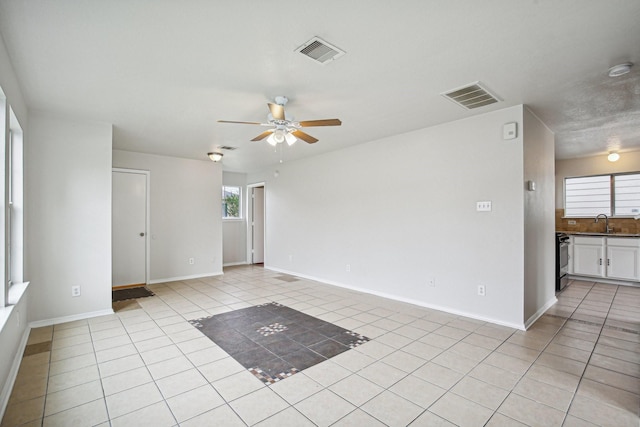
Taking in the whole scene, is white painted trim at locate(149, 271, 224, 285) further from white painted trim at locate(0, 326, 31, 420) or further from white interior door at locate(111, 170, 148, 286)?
white painted trim at locate(0, 326, 31, 420)

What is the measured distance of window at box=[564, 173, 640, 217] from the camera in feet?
19.2

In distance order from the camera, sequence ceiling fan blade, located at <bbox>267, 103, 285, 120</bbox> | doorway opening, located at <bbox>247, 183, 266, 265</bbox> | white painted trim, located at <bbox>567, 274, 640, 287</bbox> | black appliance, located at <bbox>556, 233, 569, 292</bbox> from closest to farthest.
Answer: ceiling fan blade, located at <bbox>267, 103, 285, 120</bbox> → black appliance, located at <bbox>556, 233, 569, 292</bbox> → white painted trim, located at <bbox>567, 274, 640, 287</bbox> → doorway opening, located at <bbox>247, 183, 266, 265</bbox>

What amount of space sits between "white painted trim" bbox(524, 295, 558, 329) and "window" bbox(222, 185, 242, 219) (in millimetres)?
6762

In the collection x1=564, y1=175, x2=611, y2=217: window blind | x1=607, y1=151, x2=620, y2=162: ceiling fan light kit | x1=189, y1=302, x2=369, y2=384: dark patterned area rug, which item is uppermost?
x1=607, y1=151, x2=620, y2=162: ceiling fan light kit

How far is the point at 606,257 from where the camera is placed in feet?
18.5

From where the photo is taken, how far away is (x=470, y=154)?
12.3 ft

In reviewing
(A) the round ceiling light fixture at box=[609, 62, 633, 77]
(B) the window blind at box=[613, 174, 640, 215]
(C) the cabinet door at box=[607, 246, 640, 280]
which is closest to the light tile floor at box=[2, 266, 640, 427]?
(C) the cabinet door at box=[607, 246, 640, 280]

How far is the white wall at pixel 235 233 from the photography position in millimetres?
7941

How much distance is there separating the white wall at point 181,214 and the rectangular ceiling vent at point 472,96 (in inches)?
203

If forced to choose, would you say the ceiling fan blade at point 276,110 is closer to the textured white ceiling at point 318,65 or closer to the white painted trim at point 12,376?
the textured white ceiling at point 318,65

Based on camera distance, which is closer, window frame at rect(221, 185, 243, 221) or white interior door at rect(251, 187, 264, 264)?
window frame at rect(221, 185, 243, 221)

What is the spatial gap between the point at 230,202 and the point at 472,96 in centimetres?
647

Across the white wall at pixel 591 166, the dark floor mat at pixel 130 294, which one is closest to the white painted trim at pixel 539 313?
the white wall at pixel 591 166

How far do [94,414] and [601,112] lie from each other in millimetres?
5742
